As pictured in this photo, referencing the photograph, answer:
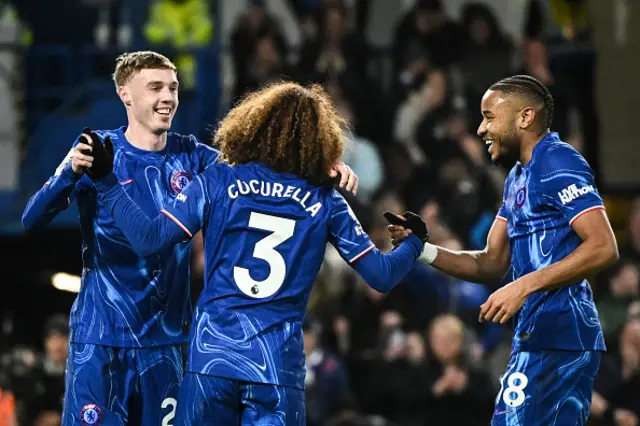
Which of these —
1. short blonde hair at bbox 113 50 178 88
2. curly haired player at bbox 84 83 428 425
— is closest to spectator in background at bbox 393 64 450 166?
short blonde hair at bbox 113 50 178 88

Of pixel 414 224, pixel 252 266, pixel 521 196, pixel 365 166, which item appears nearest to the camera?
pixel 252 266

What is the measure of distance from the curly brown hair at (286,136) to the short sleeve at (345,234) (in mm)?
130

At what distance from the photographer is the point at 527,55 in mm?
11125

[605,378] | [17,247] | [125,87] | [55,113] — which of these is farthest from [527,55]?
[125,87]

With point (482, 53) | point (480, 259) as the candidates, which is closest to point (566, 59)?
point (482, 53)

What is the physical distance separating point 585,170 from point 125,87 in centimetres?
206

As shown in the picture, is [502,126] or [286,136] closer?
[286,136]

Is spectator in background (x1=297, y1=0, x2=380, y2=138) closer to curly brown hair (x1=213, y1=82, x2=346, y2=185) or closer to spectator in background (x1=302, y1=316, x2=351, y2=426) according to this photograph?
spectator in background (x1=302, y1=316, x2=351, y2=426)

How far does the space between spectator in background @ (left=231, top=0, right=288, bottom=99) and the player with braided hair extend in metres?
6.07

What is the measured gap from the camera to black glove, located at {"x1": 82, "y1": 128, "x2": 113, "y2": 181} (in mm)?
5031

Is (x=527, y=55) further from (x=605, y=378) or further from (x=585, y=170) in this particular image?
(x=585, y=170)

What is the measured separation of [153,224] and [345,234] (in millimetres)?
763

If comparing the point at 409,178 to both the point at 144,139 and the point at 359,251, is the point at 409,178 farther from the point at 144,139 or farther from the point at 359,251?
the point at 359,251

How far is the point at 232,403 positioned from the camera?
4898mm
